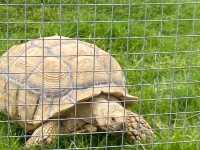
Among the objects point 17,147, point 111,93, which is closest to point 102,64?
point 111,93

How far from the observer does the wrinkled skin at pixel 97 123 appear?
3.20 meters

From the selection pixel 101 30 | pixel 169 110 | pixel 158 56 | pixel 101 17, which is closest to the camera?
pixel 169 110

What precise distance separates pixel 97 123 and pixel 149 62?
1.39m

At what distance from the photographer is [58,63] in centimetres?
341

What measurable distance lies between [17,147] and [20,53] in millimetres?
668

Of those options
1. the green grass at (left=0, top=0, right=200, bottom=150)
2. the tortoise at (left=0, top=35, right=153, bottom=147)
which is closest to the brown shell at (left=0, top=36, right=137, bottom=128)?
the tortoise at (left=0, top=35, right=153, bottom=147)

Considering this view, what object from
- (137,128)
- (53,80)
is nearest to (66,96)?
(53,80)

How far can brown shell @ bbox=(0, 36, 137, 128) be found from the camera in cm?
327

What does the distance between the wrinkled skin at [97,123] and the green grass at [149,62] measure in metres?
0.06

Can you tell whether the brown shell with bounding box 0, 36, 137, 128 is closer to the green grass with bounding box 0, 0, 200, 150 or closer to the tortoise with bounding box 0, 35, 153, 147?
the tortoise with bounding box 0, 35, 153, 147

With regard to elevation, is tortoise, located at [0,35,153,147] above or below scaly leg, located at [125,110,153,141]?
above

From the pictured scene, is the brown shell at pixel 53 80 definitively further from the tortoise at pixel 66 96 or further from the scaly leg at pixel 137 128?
the scaly leg at pixel 137 128

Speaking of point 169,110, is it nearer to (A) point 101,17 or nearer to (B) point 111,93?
(B) point 111,93

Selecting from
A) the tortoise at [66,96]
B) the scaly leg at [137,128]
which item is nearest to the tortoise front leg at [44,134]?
the tortoise at [66,96]
